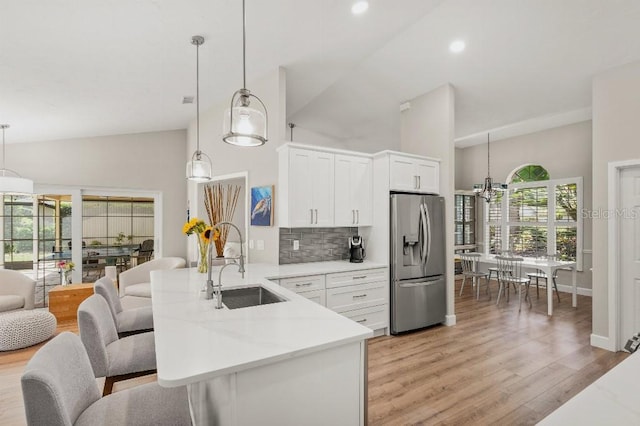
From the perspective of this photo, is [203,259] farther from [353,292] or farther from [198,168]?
[353,292]

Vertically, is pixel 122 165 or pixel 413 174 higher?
pixel 122 165

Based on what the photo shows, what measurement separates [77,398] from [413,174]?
3834 millimetres

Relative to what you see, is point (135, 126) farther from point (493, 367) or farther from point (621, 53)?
point (621, 53)

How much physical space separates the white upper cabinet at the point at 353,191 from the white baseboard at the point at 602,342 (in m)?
2.79

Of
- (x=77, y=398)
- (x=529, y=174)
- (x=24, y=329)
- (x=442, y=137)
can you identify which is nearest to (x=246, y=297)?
(x=77, y=398)

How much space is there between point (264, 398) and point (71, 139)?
5.43 m

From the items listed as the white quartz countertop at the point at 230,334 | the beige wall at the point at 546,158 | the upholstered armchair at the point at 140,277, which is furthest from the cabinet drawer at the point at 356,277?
the beige wall at the point at 546,158

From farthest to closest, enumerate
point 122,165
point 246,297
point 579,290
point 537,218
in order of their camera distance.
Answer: point 537,218 → point 579,290 → point 122,165 → point 246,297

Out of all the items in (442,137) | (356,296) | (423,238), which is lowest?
(356,296)

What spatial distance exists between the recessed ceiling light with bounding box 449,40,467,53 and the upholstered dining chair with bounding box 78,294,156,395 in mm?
4144

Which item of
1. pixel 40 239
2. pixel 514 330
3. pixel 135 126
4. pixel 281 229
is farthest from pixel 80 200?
pixel 514 330

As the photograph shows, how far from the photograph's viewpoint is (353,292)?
12.0ft

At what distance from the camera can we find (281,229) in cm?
392

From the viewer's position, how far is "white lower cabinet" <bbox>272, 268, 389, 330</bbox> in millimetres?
3358
